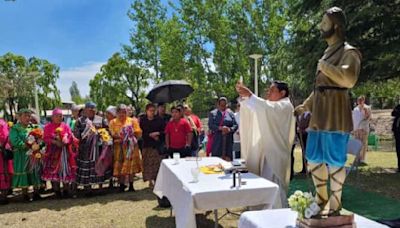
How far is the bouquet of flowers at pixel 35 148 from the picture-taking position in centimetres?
664

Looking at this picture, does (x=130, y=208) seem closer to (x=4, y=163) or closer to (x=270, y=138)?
(x=4, y=163)

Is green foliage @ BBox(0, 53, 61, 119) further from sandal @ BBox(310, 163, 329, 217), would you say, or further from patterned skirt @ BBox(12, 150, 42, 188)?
sandal @ BBox(310, 163, 329, 217)

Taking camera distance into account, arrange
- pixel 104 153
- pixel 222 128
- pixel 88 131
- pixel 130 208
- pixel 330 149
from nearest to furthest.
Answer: pixel 330 149 < pixel 130 208 < pixel 88 131 < pixel 104 153 < pixel 222 128

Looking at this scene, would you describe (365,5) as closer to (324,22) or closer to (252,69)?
(324,22)

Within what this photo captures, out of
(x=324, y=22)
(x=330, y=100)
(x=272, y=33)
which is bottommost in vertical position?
(x=330, y=100)

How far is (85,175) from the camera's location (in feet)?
23.0

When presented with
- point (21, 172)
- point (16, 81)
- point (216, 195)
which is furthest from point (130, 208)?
point (16, 81)

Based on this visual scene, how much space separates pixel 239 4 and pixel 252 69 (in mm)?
3951

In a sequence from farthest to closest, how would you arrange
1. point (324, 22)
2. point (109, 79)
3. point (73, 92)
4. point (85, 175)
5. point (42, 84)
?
point (73, 92), point (42, 84), point (109, 79), point (85, 175), point (324, 22)

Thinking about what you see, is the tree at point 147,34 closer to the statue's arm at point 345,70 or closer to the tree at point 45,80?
the tree at point 45,80

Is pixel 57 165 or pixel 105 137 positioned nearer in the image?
pixel 57 165


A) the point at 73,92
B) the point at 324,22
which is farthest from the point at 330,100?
the point at 73,92

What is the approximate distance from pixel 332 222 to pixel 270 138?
1.89m

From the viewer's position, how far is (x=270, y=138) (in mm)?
4133
